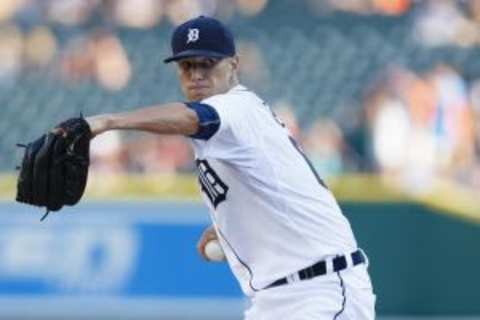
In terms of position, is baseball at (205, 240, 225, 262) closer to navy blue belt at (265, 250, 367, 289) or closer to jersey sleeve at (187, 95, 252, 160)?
navy blue belt at (265, 250, 367, 289)

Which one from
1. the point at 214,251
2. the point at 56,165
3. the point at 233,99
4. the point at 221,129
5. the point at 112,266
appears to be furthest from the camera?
the point at 112,266

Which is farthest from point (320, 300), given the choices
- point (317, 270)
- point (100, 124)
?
point (100, 124)

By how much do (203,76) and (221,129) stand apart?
0.43 meters

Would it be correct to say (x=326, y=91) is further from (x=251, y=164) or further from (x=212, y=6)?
(x=251, y=164)

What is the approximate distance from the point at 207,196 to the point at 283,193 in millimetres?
279

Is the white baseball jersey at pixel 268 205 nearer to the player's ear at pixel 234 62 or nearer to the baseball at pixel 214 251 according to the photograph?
the player's ear at pixel 234 62

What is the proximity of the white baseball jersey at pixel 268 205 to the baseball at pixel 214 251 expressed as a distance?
14.9 inches

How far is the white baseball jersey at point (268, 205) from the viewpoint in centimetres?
440

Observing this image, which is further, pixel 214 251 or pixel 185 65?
pixel 214 251

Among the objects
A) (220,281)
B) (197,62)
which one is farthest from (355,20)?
(197,62)

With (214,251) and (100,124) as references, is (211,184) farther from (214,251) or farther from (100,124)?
(100,124)

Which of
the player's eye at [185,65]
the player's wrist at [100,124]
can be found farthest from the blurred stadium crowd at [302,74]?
the player's wrist at [100,124]

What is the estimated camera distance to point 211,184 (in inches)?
176

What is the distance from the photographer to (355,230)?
9281 millimetres
